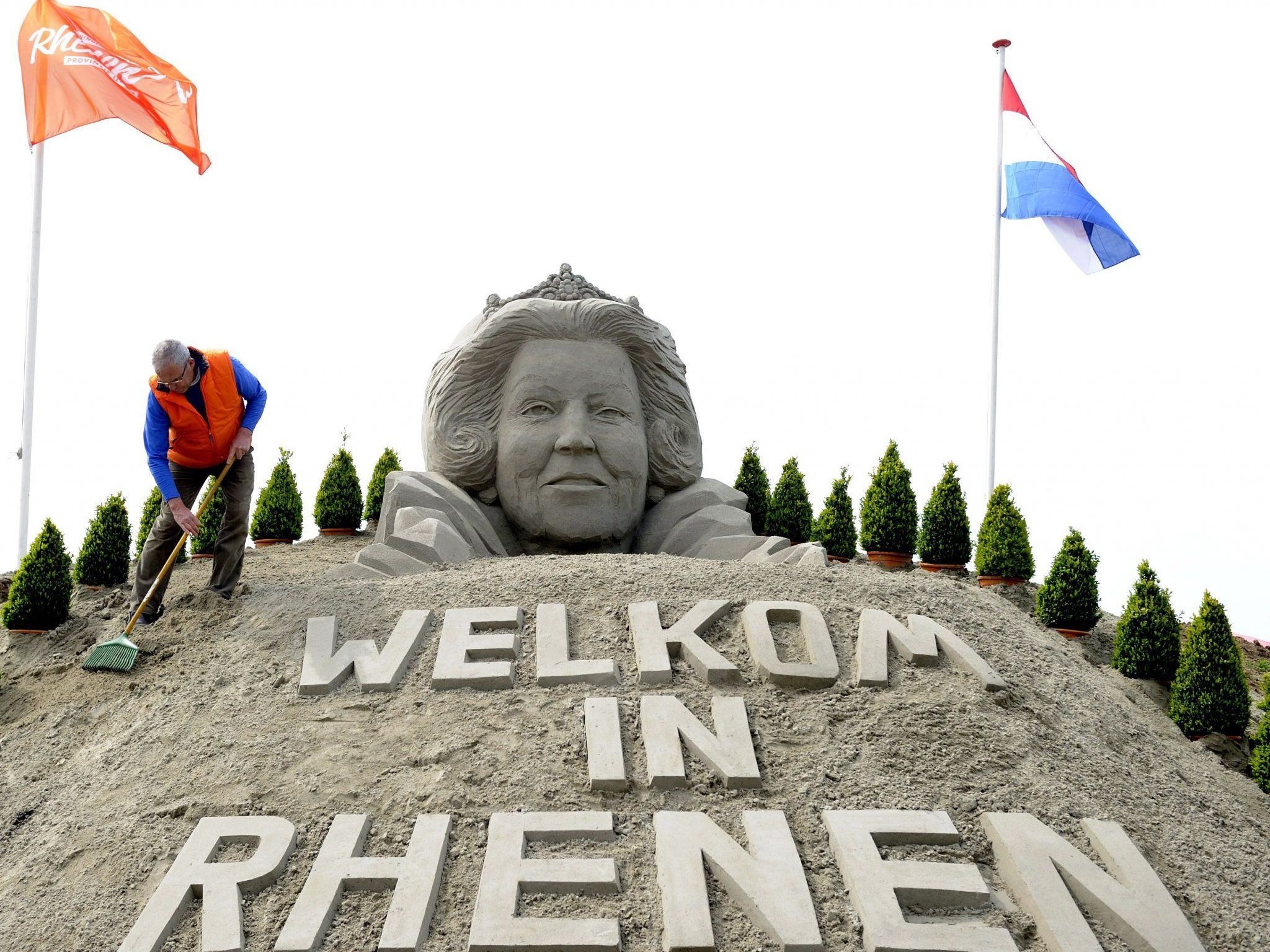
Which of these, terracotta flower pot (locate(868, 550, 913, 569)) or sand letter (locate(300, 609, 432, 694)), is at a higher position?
terracotta flower pot (locate(868, 550, 913, 569))

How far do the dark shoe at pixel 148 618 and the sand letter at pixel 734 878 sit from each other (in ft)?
12.6

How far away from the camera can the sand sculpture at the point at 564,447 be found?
8086mm

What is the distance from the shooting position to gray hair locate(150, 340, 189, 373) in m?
6.18

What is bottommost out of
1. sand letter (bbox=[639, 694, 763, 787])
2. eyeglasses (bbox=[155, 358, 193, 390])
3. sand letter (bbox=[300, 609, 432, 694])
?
sand letter (bbox=[639, 694, 763, 787])

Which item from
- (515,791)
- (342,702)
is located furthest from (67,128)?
(515,791)

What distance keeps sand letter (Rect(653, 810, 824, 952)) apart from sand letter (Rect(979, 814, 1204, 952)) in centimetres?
83

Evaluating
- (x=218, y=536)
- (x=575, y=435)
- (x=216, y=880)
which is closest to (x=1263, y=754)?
(x=575, y=435)

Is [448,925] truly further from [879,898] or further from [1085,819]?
[1085,819]

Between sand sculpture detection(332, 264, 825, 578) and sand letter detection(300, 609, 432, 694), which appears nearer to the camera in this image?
sand letter detection(300, 609, 432, 694)

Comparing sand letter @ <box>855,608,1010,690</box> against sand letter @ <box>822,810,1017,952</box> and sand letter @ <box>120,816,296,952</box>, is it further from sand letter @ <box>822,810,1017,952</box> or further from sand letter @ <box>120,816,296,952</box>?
sand letter @ <box>120,816,296,952</box>

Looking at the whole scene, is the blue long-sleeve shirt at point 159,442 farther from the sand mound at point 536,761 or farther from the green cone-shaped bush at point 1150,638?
the green cone-shaped bush at point 1150,638

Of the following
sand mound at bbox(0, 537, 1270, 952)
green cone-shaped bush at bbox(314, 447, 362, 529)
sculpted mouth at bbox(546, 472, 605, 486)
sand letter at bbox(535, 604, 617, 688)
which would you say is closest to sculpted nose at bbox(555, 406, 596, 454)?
sculpted mouth at bbox(546, 472, 605, 486)

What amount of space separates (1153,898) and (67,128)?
11.3m

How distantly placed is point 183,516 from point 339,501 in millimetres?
6241
